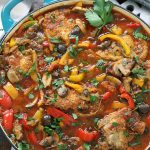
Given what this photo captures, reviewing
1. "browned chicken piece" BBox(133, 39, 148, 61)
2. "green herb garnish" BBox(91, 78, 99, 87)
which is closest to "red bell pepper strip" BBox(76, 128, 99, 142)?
"green herb garnish" BBox(91, 78, 99, 87)

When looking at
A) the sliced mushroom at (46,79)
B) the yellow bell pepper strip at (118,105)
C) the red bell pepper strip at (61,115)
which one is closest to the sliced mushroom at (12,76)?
the sliced mushroom at (46,79)

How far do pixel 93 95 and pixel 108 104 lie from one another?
172 mm

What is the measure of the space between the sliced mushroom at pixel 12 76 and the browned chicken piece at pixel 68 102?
0.48 metres

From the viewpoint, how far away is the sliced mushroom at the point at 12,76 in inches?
194

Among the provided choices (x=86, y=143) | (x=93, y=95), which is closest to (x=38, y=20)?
(x=93, y=95)

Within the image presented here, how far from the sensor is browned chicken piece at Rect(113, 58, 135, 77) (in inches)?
193

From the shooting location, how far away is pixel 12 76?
494 cm

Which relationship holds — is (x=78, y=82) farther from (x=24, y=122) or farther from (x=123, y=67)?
(x=24, y=122)

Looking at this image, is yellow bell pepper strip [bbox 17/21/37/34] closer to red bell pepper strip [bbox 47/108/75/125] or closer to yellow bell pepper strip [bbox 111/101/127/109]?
red bell pepper strip [bbox 47/108/75/125]

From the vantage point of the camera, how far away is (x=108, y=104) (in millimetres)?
4883

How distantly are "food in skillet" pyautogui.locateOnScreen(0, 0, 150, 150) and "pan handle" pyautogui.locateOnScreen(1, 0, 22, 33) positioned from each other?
0.71 ft

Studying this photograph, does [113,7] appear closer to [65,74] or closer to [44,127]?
[65,74]

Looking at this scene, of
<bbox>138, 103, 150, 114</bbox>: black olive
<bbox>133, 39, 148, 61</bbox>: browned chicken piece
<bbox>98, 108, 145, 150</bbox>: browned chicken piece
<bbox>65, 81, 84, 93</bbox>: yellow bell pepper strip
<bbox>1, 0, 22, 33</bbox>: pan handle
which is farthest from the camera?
<bbox>1, 0, 22, 33</bbox>: pan handle

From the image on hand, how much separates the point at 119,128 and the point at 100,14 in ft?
4.01
